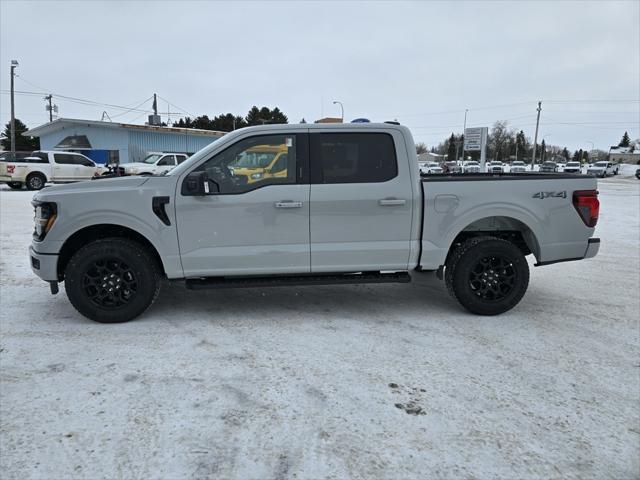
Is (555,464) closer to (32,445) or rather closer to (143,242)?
(32,445)

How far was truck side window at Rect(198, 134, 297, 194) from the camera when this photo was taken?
178 inches

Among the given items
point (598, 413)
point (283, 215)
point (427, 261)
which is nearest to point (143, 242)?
point (283, 215)

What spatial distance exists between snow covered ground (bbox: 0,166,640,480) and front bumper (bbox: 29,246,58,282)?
48 centimetres

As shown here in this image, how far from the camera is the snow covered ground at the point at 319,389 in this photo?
8.33 feet

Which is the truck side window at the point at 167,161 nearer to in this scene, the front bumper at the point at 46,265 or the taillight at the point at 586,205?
the front bumper at the point at 46,265

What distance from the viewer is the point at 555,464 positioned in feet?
8.29

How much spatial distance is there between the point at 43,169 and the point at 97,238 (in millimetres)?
19454

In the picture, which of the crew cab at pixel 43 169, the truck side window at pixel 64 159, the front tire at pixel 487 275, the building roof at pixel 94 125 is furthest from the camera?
the building roof at pixel 94 125

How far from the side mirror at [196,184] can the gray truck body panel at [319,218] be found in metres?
0.09

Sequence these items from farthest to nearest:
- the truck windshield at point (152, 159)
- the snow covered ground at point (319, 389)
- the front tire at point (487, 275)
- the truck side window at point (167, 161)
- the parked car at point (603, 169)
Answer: the parked car at point (603, 169) < the truck windshield at point (152, 159) < the truck side window at point (167, 161) < the front tire at point (487, 275) < the snow covered ground at point (319, 389)

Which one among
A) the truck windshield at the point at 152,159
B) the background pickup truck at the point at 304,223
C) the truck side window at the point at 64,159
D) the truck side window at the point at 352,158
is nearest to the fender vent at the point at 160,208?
the background pickup truck at the point at 304,223

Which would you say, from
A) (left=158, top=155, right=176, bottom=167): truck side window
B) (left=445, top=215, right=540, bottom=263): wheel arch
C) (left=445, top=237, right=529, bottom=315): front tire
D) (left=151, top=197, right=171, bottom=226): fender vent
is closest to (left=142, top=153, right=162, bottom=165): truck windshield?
(left=158, top=155, right=176, bottom=167): truck side window

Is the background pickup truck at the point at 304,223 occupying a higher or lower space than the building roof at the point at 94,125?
lower

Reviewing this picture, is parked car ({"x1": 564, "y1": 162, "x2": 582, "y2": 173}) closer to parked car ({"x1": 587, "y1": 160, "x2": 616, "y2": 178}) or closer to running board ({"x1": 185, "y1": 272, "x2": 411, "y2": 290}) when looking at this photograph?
parked car ({"x1": 587, "y1": 160, "x2": 616, "y2": 178})
